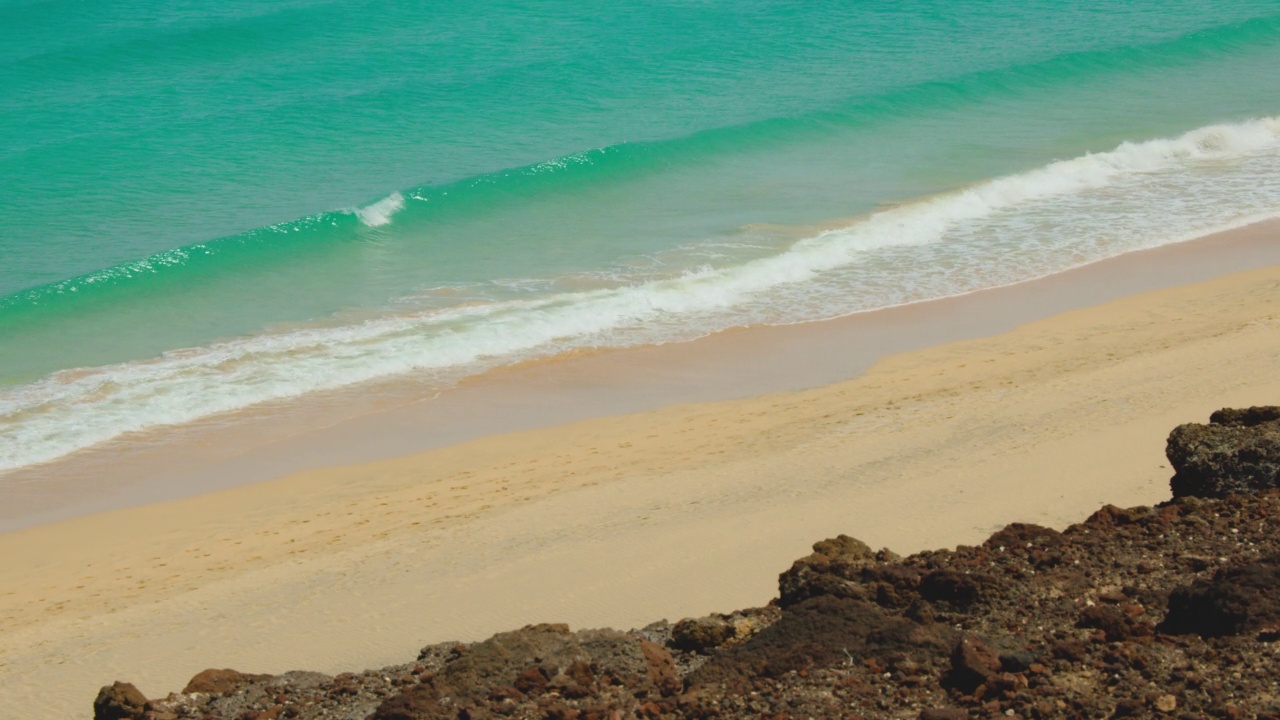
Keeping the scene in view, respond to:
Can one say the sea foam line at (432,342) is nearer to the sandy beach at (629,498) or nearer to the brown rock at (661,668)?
the sandy beach at (629,498)

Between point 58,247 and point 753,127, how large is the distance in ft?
42.2

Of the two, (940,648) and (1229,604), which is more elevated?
(1229,604)

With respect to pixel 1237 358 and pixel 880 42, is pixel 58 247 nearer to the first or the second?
pixel 1237 358

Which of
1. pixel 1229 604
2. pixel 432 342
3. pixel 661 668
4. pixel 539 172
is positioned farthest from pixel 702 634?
pixel 539 172

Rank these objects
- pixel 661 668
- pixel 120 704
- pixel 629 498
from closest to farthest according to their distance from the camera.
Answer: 1. pixel 661 668
2. pixel 120 704
3. pixel 629 498

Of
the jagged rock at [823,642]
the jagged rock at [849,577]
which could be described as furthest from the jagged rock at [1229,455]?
the jagged rock at [823,642]

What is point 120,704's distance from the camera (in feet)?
21.5

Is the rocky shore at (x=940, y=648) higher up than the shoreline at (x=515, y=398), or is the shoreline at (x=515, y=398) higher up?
the shoreline at (x=515, y=398)

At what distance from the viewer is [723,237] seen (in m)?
18.9

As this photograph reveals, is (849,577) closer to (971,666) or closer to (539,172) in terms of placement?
(971,666)

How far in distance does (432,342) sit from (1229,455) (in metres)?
9.51

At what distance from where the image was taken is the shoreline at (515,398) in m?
12.0

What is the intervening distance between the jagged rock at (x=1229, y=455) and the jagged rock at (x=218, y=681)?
554cm

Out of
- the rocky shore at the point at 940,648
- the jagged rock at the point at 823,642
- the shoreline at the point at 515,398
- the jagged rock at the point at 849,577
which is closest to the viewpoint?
the rocky shore at the point at 940,648
